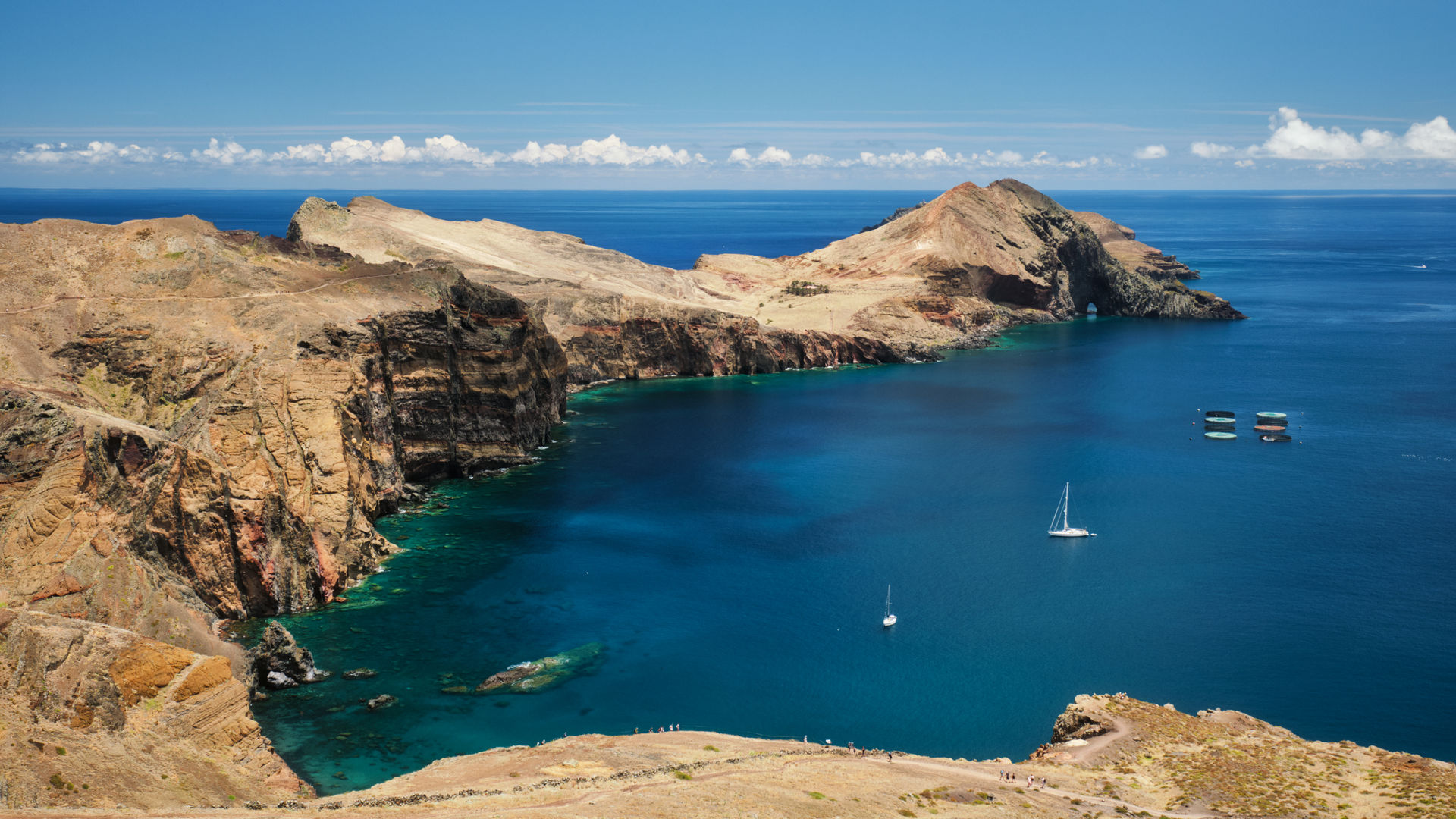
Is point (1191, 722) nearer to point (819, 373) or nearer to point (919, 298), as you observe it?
point (819, 373)

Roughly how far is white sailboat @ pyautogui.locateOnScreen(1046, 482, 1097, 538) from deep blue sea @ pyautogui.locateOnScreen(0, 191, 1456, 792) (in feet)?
3.00

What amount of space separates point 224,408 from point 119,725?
35104 mm

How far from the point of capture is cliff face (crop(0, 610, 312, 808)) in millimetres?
35531

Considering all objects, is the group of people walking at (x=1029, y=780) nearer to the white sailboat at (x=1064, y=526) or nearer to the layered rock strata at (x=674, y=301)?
the white sailboat at (x=1064, y=526)

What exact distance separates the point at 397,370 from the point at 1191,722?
6806 centimetres

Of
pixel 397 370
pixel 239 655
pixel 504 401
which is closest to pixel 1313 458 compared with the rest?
pixel 504 401

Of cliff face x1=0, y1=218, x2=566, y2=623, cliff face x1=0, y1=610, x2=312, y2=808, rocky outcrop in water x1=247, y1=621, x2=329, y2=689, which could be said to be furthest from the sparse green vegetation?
cliff face x1=0, y1=610, x2=312, y2=808

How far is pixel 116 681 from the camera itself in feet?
135

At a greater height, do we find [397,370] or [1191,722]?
[397,370]

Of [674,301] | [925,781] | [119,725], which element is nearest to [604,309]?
[674,301]

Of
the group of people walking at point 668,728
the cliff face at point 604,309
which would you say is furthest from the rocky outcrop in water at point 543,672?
the cliff face at point 604,309

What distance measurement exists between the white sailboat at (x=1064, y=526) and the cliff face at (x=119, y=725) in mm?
57683

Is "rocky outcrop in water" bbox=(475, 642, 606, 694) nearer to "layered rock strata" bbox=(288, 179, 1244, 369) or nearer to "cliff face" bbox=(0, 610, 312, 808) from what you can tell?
"cliff face" bbox=(0, 610, 312, 808)

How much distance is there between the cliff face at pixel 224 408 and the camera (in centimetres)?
5188
